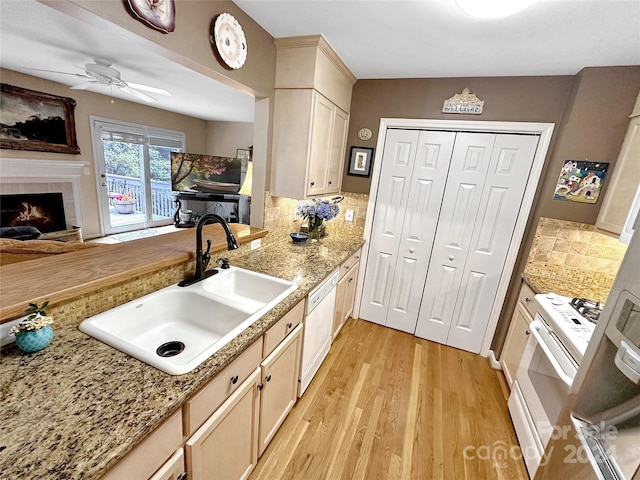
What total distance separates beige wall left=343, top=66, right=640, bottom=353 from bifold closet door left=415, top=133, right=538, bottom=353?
140mm

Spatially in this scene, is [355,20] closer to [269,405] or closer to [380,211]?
[380,211]

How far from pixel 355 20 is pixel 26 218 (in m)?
5.22

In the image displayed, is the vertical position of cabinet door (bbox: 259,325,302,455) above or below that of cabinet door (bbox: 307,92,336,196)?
below

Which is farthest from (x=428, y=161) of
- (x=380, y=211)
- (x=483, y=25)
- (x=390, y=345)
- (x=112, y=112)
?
(x=112, y=112)

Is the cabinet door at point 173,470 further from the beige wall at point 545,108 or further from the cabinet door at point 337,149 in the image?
the beige wall at point 545,108

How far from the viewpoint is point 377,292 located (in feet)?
8.95

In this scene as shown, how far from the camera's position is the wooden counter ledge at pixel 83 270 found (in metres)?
0.91

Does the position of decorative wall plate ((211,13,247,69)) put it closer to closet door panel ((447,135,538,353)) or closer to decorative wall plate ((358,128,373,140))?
decorative wall plate ((358,128,373,140))

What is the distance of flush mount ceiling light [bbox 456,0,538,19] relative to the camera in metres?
1.06

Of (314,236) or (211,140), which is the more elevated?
(211,140)

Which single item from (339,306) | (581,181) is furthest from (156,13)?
(581,181)

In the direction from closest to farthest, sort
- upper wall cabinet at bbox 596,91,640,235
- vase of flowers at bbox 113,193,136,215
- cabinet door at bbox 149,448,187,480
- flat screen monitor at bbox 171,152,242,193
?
cabinet door at bbox 149,448,187,480, upper wall cabinet at bbox 596,91,640,235, vase of flowers at bbox 113,193,136,215, flat screen monitor at bbox 171,152,242,193

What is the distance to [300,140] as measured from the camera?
1.91 meters

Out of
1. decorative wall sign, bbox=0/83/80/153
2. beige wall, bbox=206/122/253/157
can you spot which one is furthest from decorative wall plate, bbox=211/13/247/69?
beige wall, bbox=206/122/253/157
